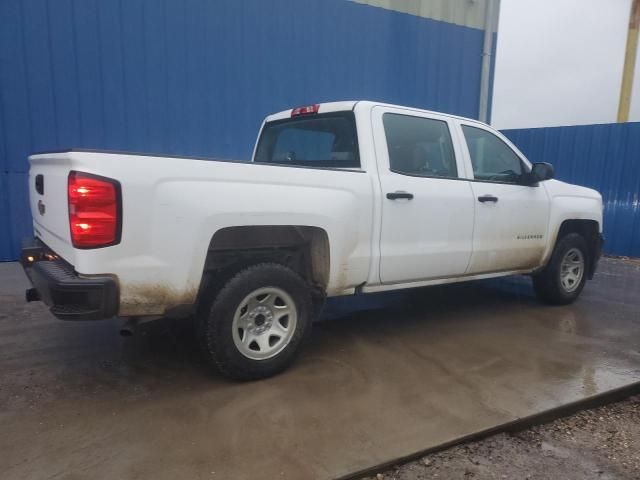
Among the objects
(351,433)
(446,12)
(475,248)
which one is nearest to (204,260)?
(351,433)

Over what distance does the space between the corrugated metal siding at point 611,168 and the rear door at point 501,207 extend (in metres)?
5.45

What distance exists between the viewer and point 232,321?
3.01 metres

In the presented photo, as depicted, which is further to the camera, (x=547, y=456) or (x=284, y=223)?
(x=284, y=223)

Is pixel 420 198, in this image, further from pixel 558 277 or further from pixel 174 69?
pixel 174 69

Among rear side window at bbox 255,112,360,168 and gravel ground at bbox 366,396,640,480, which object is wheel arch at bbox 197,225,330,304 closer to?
rear side window at bbox 255,112,360,168

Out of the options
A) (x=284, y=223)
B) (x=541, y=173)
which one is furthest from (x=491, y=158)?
(x=284, y=223)

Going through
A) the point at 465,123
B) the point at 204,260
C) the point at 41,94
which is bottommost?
the point at 204,260

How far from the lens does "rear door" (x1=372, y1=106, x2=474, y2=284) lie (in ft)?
12.1

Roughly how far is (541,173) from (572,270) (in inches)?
55.6

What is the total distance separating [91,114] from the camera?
6695mm

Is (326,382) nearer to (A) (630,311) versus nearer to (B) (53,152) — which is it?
(B) (53,152)

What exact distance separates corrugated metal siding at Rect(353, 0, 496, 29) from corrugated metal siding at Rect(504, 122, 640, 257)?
2.84 metres

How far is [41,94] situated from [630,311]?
25.1 ft

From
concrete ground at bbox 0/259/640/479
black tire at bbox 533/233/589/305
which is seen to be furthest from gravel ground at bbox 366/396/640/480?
black tire at bbox 533/233/589/305
